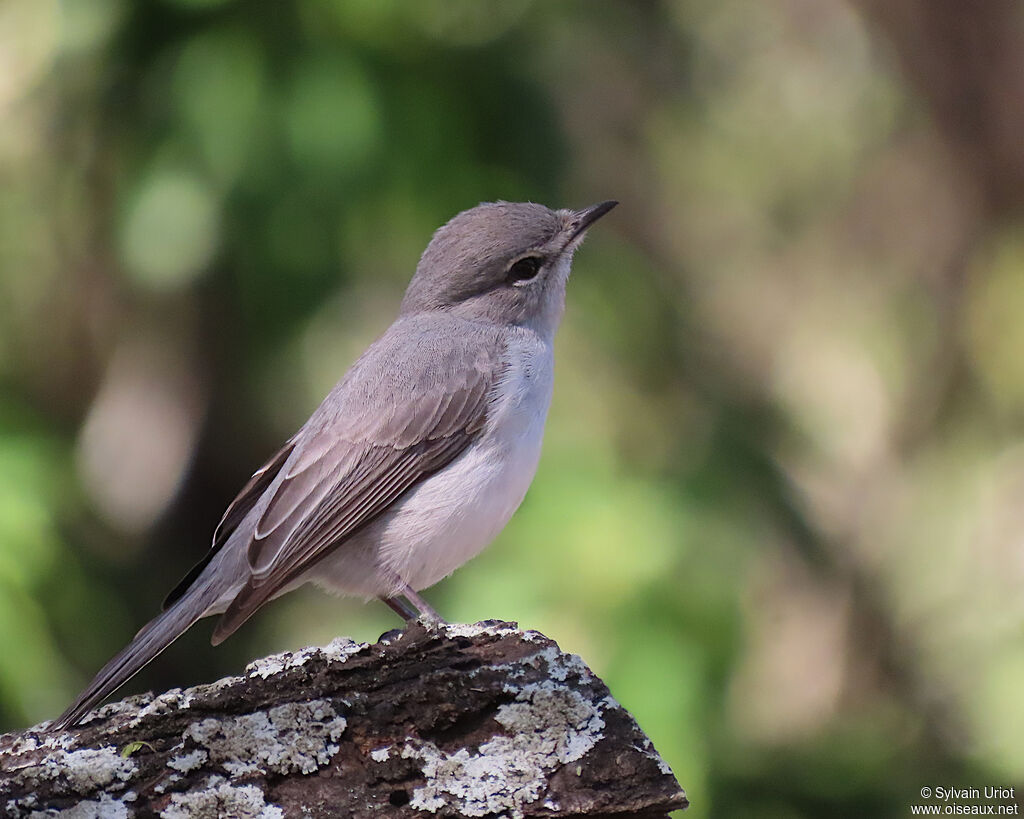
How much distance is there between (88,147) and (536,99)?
2.60 m

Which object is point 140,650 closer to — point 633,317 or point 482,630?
point 482,630

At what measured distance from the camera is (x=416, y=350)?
15.3 ft

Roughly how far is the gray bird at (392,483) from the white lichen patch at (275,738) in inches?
Result: 41.9

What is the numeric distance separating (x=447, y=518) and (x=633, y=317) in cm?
260

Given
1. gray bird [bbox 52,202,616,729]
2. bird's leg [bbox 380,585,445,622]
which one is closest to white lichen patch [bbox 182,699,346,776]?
bird's leg [bbox 380,585,445,622]

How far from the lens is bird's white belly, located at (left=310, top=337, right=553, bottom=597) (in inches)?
164

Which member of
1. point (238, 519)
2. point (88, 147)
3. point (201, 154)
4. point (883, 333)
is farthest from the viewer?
point (883, 333)

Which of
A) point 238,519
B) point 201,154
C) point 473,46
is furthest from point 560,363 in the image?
point 238,519

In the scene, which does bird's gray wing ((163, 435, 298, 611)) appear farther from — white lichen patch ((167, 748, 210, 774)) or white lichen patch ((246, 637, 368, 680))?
white lichen patch ((167, 748, 210, 774))

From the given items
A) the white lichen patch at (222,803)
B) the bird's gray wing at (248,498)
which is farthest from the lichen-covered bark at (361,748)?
the bird's gray wing at (248,498)

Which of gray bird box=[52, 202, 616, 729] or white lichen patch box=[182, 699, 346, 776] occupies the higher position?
gray bird box=[52, 202, 616, 729]

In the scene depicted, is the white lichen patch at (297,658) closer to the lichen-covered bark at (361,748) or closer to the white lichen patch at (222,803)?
the lichen-covered bark at (361,748)

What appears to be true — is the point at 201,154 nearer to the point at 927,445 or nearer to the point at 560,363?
the point at 560,363

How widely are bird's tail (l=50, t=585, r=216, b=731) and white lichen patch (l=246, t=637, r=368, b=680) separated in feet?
1.65
